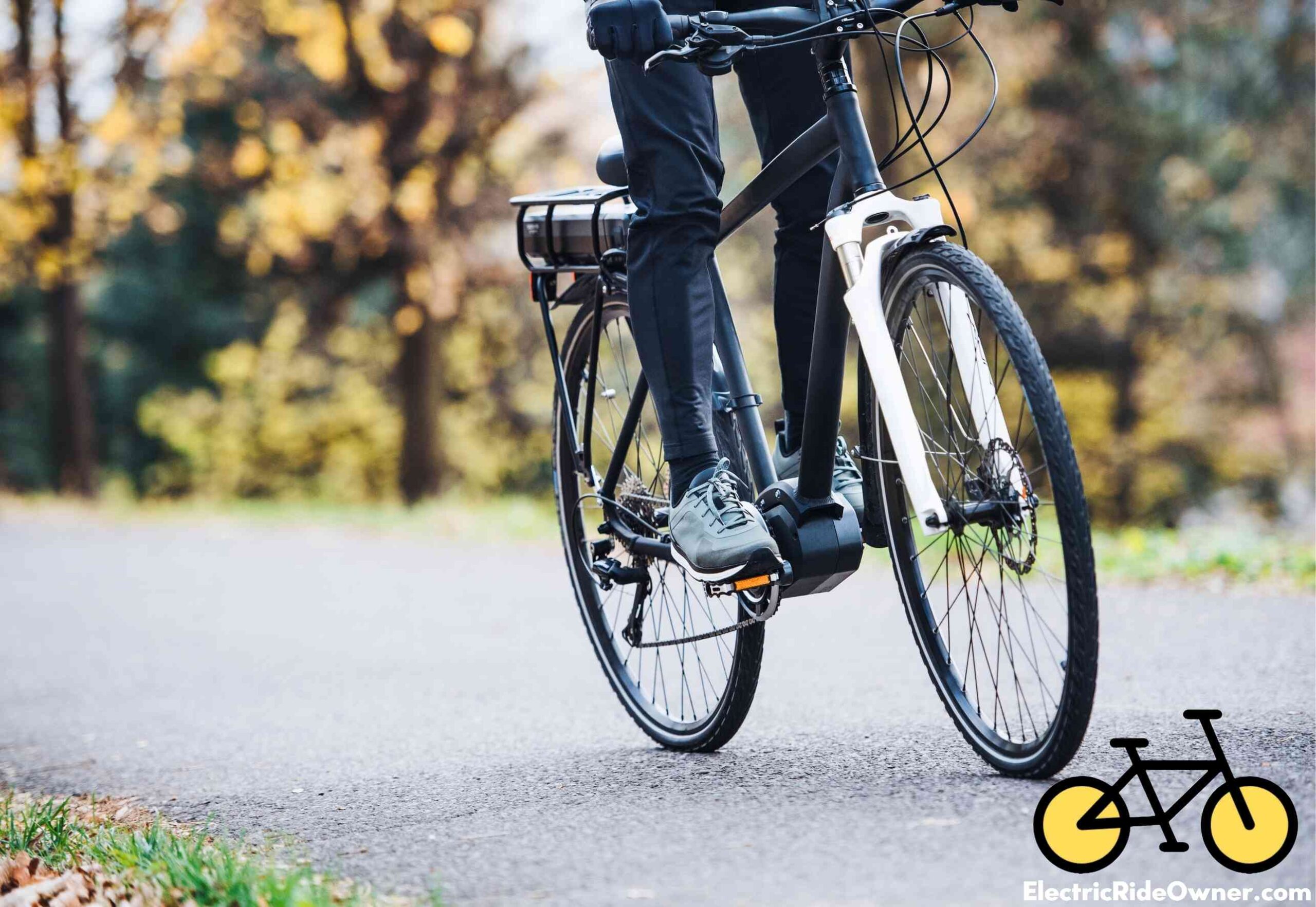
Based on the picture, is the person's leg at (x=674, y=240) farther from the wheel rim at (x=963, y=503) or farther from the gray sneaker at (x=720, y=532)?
the wheel rim at (x=963, y=503)

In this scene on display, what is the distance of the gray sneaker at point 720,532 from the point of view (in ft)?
9.02

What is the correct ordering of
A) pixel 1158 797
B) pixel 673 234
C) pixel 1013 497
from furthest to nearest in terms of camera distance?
pixel 673 234 → pixel 1013 497 → pixel 1158 797

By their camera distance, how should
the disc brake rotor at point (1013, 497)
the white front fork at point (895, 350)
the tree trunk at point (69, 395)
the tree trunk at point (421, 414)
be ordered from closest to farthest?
1. the disc brake rotor at point (1013, 497)
2. the white front fork at point (895, 350)
3. the tree trunk at point (421, 414)
4. the tree trunk at point (69, 395)

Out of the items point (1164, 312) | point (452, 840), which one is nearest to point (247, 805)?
point (452, 840)

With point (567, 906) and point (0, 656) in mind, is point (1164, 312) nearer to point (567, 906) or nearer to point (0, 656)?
point (0, 656)

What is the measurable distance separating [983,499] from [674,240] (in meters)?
0.89

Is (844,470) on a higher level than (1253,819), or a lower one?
higher

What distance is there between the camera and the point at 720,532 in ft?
9.14

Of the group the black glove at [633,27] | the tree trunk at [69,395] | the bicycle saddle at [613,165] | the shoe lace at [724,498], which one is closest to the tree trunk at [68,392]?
the tree trunk at [69,395]

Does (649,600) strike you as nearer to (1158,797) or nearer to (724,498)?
(724,498)

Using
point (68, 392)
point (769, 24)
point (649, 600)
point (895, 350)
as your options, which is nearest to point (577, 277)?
point (649, 600)

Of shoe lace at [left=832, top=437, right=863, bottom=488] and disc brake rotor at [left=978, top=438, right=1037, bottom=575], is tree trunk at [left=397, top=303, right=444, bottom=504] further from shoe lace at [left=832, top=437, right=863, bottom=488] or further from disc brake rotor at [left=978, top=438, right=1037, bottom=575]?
disc brake rotor at [left=978, top=438, right=1037, bottom=575]

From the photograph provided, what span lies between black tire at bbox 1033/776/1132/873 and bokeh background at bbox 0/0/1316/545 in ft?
31.9

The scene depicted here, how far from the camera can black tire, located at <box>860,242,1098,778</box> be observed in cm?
227
